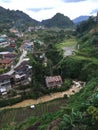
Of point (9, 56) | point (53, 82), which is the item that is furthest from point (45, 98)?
point (9, 56)

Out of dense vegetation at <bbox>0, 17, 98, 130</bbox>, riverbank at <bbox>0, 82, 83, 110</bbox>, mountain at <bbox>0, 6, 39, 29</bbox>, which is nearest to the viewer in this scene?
dense vegetation at <bbox>0, 17, 98, 130</bbox>

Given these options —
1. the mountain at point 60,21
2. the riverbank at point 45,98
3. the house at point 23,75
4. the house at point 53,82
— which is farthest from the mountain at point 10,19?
the riverbank at point 45,98

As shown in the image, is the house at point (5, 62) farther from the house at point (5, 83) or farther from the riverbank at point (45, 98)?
the riverbank at point (45, 98)

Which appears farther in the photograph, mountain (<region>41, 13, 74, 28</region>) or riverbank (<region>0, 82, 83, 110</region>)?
mountain (<region>41, 13, 74, 28</region>)

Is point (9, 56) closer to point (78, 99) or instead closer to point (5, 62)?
point (5, 62)

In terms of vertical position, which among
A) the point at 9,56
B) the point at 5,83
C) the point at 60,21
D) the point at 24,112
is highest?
the point at 60,21

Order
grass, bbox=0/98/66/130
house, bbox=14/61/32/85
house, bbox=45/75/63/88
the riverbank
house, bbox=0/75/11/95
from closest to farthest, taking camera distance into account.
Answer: grass, bbox=0/98/66/130 < the riverbank < house, bbox=45/75/63/88 < house, bbox=0/75/11/95 < house, bbox=14/61/32/85

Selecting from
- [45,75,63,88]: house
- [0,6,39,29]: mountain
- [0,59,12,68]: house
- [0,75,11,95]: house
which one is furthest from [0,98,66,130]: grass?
[0,6,39,29]: mountain

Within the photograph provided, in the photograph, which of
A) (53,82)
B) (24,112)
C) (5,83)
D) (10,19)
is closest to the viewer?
(24,112)

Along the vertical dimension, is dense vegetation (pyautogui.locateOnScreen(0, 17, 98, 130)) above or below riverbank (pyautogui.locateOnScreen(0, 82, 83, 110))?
above

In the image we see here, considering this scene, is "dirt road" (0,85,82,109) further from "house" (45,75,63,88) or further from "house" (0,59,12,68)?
"house" (0,59,12,68)
